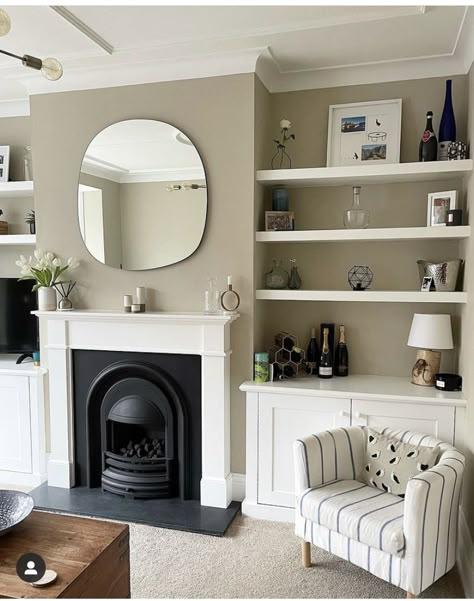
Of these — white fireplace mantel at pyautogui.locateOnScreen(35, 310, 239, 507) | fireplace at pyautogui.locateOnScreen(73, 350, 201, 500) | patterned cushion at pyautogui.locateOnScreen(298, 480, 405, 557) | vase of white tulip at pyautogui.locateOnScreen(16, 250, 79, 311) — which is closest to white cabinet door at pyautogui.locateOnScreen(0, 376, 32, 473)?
white fireplace mantel at pyautogui.locateOnScreen(35, 310, 239, 507)

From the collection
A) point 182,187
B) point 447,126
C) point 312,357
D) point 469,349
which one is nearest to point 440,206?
point 447,126

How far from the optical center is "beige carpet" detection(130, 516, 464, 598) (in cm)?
227

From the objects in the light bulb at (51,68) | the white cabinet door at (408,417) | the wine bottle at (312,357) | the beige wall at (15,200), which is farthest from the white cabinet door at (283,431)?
the beige wall at (15,200)

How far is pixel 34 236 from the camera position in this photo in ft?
11.4

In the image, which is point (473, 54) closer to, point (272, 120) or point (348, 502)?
point (272, 120)

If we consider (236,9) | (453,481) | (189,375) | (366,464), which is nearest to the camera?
(453,481)

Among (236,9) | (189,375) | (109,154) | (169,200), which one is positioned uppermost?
(236,9)

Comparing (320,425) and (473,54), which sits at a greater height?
(473,54)

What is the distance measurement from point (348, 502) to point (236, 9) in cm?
241

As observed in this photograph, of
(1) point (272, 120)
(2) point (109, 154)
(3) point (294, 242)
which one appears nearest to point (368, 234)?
(3) point (294, 242)

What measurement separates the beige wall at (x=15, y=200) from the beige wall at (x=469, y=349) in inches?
119

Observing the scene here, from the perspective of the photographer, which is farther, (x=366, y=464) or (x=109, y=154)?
(x=109, y=154)

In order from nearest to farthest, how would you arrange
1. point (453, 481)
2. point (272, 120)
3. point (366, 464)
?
point (453, 481) → point (366, 464) → point (272, 120)

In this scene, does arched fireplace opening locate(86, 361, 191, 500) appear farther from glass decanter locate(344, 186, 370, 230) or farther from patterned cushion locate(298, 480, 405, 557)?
glass decanter locate(344, 186, 370, 230)
